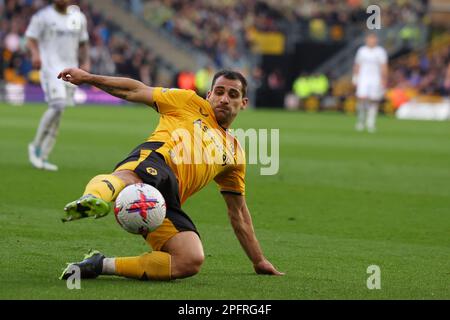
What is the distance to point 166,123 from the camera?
25.0 ft

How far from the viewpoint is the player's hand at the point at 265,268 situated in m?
7.52

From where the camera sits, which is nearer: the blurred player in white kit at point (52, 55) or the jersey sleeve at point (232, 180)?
the jersey sleeve at point (232, 180)

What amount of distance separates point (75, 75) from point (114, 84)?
0.31 metres

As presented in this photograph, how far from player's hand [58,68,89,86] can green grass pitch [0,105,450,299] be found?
4.39ft

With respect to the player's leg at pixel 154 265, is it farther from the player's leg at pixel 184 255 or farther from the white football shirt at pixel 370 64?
the white football shirt at pixel 370 64

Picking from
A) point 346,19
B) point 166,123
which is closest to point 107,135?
point 166,123

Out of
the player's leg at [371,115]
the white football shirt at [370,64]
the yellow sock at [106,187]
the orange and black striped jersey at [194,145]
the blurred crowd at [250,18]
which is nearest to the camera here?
the yellow sock at [106,187]

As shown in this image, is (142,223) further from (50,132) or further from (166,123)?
(50,132)

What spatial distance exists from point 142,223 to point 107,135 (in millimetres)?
16076

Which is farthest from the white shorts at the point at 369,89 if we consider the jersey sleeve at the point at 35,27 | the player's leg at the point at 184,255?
the player's leg at the point at 184,255

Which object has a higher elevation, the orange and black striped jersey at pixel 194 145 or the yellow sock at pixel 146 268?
the orange and black striped jersey at pixel 194 145

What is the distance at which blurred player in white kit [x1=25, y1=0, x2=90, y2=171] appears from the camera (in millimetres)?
14398

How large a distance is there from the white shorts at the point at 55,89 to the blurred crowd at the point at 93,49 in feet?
81.1

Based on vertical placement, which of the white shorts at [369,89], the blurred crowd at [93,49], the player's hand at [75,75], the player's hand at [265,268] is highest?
the blurred crowd at [93,49]
